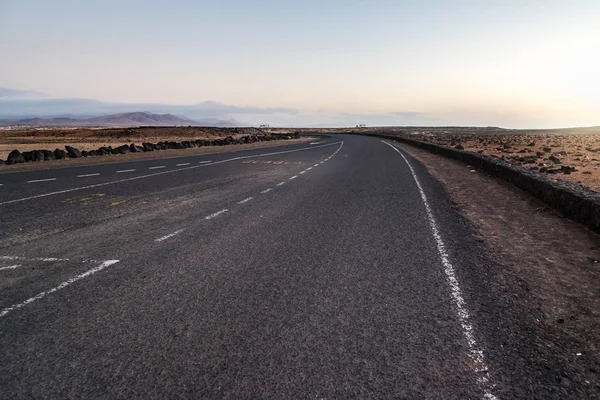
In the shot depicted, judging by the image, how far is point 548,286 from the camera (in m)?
5.17

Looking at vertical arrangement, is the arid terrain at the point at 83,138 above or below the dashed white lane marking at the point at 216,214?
below

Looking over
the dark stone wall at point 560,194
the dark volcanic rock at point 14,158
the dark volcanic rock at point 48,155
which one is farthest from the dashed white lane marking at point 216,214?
the dark volcanic rock at point 48,155

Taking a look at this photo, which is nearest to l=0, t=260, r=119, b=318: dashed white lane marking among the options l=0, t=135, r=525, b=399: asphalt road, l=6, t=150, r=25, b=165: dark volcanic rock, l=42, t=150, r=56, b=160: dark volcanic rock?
l=0, t=135, r=525, b=399: asphalt road

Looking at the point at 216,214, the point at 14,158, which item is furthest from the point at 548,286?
the point at 14,158

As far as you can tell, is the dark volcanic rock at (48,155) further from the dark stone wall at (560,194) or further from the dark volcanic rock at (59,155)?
the dark stone wall at (560,194)

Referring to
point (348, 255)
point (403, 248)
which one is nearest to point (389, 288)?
point (348, 255)

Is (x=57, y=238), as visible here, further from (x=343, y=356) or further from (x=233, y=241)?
(x=343, y=356)

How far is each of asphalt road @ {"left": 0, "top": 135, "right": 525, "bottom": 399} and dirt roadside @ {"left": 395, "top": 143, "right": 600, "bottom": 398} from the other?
0.33 metres

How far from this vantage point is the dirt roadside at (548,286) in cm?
345

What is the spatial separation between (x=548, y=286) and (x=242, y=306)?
3.63 meters

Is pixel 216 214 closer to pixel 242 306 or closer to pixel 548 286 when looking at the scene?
pixel 242 306

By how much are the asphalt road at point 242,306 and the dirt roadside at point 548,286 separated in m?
0.33

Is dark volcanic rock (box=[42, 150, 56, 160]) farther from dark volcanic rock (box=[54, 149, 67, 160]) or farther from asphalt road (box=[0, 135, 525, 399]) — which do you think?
asphalt road (box=[0, 135, 525, 399])

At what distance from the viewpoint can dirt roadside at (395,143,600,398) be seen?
3447 millimetres
